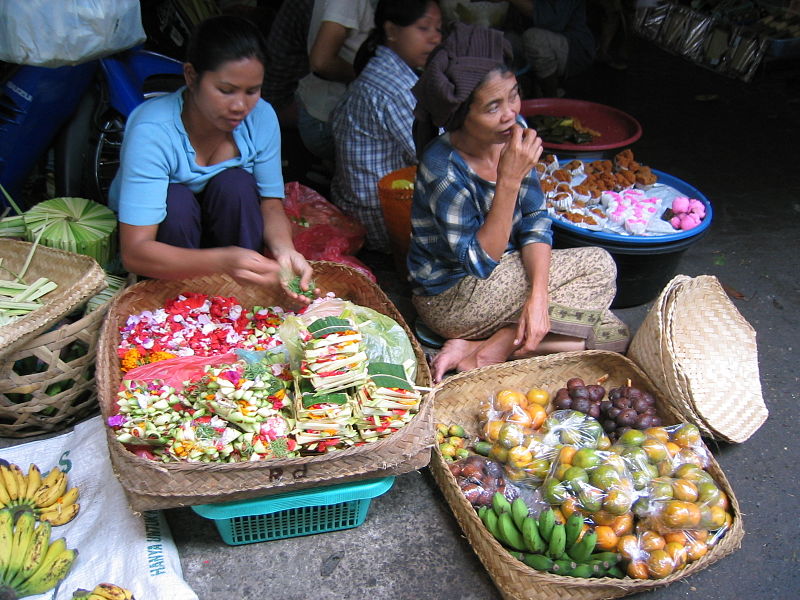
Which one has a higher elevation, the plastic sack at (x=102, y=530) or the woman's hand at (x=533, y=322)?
the woman's hand at (x=533, y=322)

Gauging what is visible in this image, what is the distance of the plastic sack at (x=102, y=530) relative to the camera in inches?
74.5

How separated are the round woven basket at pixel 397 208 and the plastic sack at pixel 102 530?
1.52 metres

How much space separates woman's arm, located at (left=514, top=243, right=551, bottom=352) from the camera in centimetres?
263

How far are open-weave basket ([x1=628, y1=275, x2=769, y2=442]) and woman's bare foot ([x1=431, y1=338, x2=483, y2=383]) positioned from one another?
651mm

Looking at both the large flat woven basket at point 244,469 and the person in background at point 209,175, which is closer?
the large flat woven basket at point 244,469

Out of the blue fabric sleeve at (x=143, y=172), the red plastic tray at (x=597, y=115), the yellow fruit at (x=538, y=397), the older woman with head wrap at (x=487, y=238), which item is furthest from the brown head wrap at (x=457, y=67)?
the red plastic tray at (x=597, y=115)

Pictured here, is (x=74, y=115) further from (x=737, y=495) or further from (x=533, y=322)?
(x=737, y=495)

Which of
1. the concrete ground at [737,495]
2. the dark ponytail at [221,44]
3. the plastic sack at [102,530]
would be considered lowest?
the concrete ground at [737,495]

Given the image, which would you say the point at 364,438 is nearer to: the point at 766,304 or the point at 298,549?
the point at 298,549

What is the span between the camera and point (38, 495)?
83.2 inches

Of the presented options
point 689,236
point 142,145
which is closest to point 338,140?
point 142,145

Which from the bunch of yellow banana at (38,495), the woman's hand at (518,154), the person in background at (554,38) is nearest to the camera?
the bunch of yellow banana at (38,495)

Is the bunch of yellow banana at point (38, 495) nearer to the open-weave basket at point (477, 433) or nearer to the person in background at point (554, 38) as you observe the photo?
the open-weave basket at point (477, 433)

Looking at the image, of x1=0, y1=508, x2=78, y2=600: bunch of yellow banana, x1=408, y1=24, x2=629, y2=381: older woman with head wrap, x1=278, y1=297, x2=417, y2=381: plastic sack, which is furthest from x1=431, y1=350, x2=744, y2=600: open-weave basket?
x1=0, y1=508, x2=78, y2=600: bunch of yellow banana
